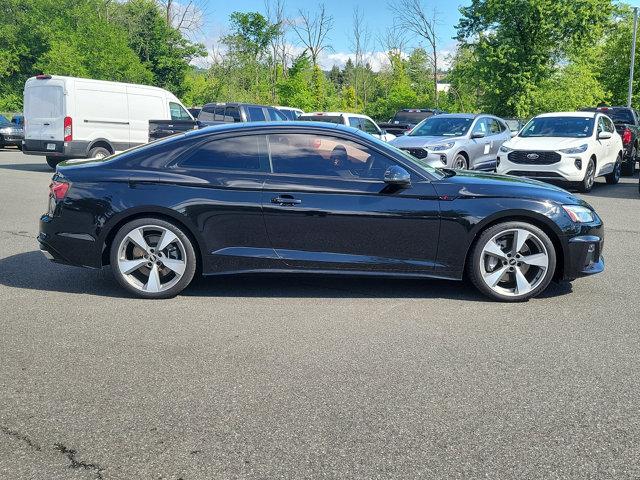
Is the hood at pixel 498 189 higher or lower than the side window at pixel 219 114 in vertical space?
lower

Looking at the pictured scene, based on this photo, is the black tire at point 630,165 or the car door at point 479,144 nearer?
the car door at point 479,144

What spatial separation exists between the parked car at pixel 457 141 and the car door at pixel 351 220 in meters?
8.25

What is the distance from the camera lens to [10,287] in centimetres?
604

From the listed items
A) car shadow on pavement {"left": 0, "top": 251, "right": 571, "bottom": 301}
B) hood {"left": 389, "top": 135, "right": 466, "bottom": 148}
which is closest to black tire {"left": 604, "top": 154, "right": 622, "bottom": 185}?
hood {"left": 389, "top": 135, "right": 466, "bottom": 148}

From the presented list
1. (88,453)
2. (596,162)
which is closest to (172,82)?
(596,162)

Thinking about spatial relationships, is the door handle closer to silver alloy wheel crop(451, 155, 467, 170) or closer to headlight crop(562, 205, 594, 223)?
headlight crop(562, 205, 594, 223)

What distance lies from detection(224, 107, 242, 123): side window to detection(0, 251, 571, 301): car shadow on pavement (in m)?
14.1

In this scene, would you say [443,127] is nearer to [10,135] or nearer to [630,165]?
[630,165]

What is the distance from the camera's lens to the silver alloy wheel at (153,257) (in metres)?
5.62

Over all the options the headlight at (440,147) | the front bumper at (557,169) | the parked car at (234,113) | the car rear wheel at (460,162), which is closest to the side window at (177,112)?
the parked car at (234,113)

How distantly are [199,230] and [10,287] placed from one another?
1913 millimetres

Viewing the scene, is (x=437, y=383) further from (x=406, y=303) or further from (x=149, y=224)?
(x=149, y=224)

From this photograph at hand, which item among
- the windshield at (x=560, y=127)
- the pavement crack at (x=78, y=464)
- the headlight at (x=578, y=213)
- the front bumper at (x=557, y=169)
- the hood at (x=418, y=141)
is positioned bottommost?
the pavement crack at (x=78, y=464)

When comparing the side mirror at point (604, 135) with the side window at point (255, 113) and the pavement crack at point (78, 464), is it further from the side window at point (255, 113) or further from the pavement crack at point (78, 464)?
the pavement crack at point (78, 464)
